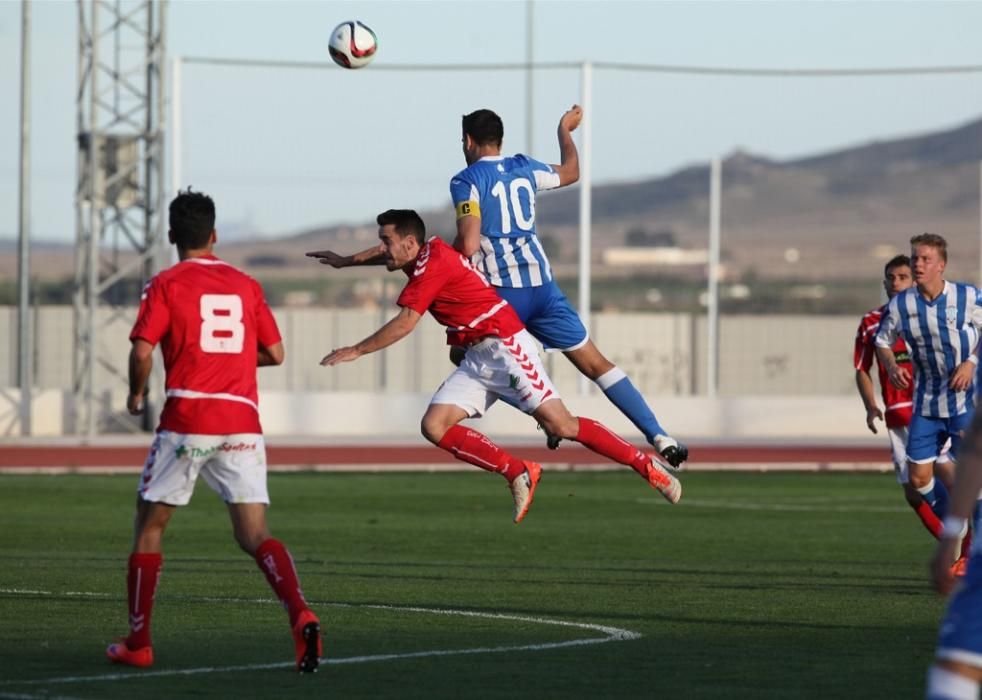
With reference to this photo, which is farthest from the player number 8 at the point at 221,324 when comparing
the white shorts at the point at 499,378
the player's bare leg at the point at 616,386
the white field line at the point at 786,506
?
the white field line at the point at 786,506

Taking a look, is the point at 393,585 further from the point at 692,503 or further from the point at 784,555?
the point at 692,503

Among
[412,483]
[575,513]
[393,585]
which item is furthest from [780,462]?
[393,585]

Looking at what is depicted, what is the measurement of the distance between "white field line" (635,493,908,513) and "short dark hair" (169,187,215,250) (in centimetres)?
1317

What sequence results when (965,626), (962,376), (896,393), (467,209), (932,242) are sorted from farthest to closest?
(896,393) → (932,242) → (962,376) → (467,209) → (965,626)

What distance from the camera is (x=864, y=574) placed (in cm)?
1388

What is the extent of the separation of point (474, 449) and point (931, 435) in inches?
127

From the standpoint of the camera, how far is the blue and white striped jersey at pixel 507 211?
11867 millimetres

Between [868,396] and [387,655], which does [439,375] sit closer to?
[868,396]

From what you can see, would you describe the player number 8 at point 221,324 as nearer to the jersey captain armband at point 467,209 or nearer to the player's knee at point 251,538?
the player's knee at point 251,538

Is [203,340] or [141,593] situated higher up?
[203,340]

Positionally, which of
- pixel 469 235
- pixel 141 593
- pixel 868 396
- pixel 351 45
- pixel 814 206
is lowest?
pixel 141 593

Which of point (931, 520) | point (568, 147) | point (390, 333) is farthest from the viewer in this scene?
point (931, 520)

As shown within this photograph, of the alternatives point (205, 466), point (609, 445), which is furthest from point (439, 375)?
point (205, 466)

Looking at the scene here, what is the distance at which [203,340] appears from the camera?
8.57m
